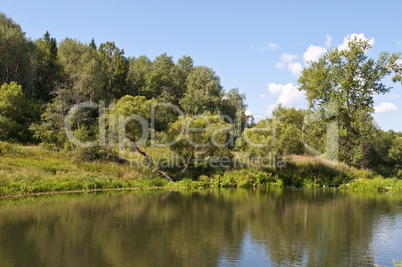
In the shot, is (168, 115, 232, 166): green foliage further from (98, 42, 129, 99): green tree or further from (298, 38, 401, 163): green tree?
(98, 42, 129, 99): green tree

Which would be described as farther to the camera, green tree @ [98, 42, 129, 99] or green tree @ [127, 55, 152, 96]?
green tree @ [127, 55, 152, 96]

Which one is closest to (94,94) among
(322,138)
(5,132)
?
(5,132)

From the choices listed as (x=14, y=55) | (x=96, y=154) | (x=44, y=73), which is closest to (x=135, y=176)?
(x=96, y=154)

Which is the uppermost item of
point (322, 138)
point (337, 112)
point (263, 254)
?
point (337, 112)

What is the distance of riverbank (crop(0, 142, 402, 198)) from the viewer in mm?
29500

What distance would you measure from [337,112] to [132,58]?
2509 inches

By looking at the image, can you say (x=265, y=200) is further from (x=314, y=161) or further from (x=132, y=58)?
(x=132, y=58)

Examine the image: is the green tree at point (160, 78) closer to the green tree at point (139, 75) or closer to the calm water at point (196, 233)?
the green tree at point (139, 75)

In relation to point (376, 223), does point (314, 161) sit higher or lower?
higher

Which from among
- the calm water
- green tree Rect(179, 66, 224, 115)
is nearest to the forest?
green tree Rect(179, 66, 224, 115)

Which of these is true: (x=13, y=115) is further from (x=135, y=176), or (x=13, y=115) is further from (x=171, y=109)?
(x=171, y=109)

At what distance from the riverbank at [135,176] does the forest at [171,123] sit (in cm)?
74

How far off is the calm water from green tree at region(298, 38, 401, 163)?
2166cm

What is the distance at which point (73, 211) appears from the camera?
21.1 m
